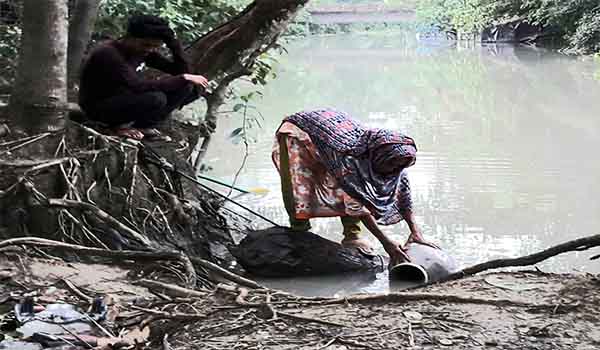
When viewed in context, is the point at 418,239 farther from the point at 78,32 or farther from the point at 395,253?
the point at 78,32

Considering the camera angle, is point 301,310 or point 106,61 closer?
point 301,310

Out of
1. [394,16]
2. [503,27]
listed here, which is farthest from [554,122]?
[394,16]

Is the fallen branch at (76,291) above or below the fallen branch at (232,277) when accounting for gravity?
above

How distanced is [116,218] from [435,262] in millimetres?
1530

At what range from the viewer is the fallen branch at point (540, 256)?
8.43 ft

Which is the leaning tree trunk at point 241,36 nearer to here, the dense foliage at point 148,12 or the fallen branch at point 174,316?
the dense foliage at point 148,12

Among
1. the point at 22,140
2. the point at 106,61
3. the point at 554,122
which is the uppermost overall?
the point at 106,61

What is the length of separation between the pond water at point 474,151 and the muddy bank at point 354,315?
1236mm

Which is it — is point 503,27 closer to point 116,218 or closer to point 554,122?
point 554,122

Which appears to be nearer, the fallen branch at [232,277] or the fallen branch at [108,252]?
the fallen branch at [232,277]

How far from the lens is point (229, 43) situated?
479cm

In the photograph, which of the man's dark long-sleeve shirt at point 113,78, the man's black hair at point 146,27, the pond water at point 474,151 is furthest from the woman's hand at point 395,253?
the man's black hair at point 146,27

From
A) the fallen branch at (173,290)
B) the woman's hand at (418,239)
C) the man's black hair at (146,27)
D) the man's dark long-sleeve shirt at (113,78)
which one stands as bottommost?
the woman's hand at (418,239)

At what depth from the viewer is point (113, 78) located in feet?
13.1
